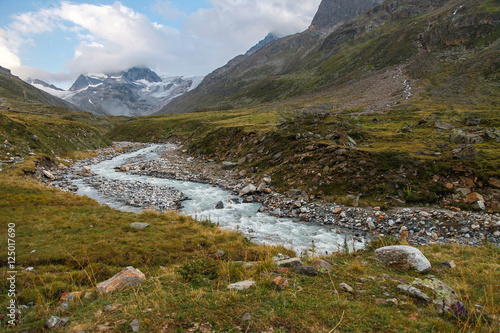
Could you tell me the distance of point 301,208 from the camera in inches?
796

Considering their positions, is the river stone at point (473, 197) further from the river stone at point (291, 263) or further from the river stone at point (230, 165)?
the river stone at point (230, 165)

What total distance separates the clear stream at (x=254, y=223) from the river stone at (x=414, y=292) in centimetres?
481

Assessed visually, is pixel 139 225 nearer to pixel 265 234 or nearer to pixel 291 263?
pixel 265 234

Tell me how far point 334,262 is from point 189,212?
14.4 metres

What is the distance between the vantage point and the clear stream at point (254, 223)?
585 inches

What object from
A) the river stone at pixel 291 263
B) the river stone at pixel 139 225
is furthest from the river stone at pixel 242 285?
the river stone at pixel 139 225

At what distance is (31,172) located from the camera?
27.9 m

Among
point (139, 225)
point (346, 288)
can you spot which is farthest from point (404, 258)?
point (139, 225)

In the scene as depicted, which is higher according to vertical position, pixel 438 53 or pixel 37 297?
pixel 438 53

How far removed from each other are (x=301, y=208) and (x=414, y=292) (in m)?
13.8

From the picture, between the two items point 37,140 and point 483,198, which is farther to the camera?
point 37,140

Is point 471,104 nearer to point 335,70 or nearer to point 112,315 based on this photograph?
point 112,315

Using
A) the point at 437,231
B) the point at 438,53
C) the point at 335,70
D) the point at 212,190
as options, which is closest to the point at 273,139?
the point at 212,190

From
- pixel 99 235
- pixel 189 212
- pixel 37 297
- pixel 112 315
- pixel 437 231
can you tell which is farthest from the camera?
pixel 189 212
